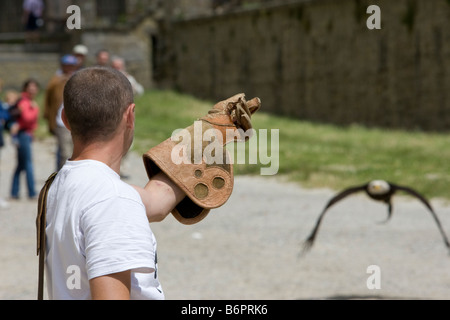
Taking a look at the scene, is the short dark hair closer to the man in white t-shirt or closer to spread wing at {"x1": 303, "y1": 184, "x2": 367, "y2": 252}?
the man in white t-shirt

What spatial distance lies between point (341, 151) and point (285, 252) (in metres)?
8.30

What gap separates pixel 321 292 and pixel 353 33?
16.6m

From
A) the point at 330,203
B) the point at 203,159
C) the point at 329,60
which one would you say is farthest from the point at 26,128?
the point at 329,60

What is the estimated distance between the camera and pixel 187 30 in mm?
28828

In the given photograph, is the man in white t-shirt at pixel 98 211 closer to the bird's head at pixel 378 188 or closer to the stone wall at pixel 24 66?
the bird's head at pixel 378 188

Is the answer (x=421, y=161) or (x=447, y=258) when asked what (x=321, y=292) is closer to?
(x=447, y=258)

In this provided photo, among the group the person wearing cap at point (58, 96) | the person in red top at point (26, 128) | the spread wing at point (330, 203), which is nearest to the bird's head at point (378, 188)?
the spread wing at point (330, 203)

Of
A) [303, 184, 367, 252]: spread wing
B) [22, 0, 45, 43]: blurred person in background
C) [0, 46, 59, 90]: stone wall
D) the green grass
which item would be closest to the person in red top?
the green grass

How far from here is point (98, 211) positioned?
2.09 metres

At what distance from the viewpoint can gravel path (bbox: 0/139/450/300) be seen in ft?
22.0

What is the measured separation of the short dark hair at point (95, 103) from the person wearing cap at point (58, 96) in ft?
26.3

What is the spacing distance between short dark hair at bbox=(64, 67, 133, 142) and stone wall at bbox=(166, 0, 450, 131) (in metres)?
18.1
